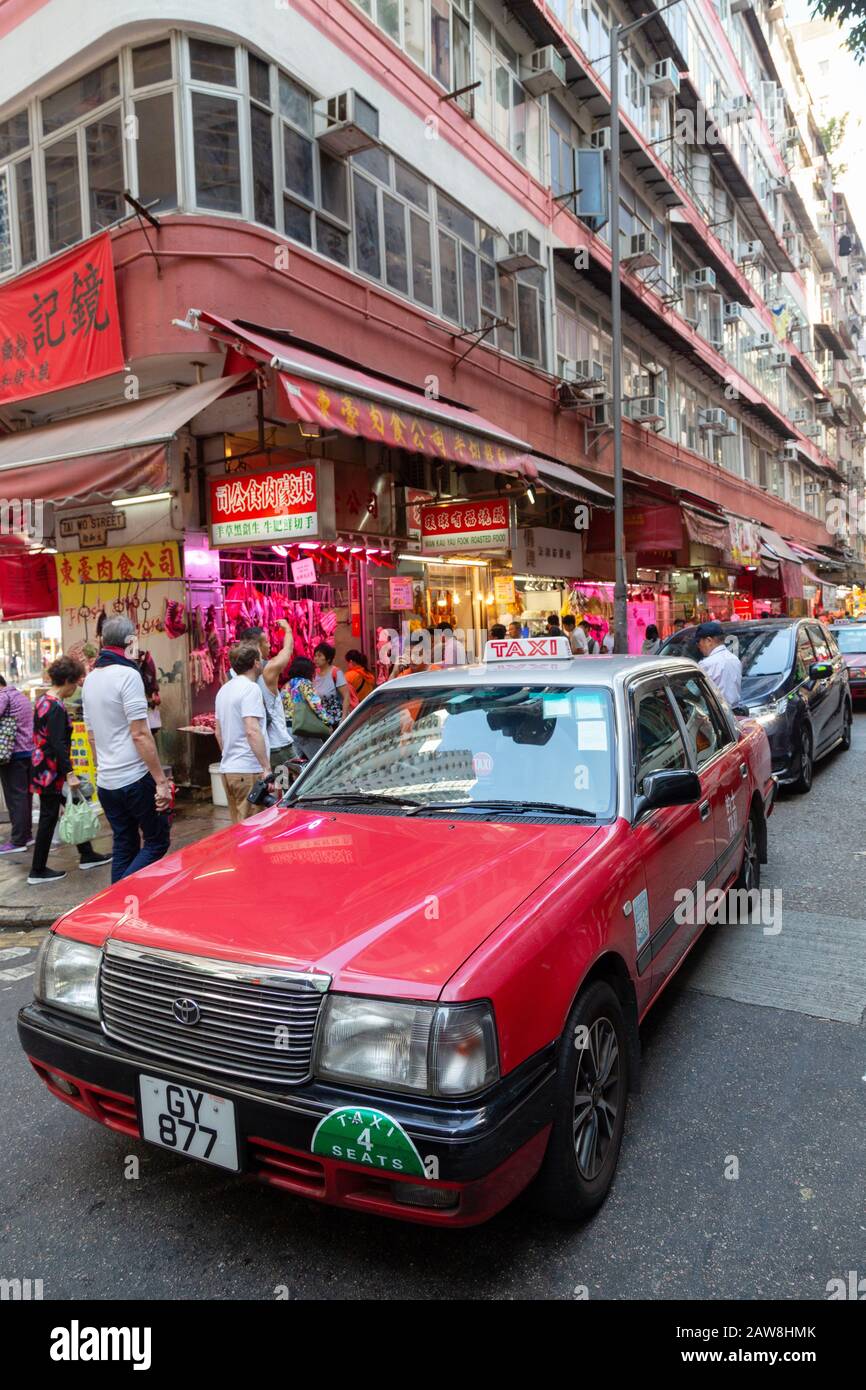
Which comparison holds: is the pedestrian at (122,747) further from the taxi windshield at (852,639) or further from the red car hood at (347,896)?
the taxi windshield at (852,639)

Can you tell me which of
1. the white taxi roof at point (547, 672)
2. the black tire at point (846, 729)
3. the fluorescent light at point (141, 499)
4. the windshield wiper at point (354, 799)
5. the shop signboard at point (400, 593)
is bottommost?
the black tire at point (846, 729)

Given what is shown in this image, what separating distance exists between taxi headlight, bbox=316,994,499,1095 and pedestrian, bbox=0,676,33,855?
6.55m

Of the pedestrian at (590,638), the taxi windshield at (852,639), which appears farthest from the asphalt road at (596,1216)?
the taxi windshield at (852,639)

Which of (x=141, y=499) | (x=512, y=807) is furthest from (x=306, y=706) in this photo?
(x=512, y=807)

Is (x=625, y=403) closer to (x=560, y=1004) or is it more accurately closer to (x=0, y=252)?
(x=0, y=252)

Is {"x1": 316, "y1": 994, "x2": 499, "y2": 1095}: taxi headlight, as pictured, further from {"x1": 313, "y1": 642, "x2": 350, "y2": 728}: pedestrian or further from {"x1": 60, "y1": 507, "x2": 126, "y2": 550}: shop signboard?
{"x1": 60, "y1": 507, "x2": 126, "y2": 550}: shop signboard

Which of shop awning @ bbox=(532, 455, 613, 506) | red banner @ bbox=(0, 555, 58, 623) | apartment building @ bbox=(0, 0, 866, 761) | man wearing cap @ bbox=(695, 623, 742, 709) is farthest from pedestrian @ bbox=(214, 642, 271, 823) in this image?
red banner @ bbox=(0, 555, 58, 623)

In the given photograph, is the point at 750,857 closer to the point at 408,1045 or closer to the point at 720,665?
the point at 720,665

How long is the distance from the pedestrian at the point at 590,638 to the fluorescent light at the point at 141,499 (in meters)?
8.77

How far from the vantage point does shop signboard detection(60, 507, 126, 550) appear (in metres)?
9.55

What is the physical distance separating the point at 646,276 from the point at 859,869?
58.5 ft

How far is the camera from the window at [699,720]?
436 cm

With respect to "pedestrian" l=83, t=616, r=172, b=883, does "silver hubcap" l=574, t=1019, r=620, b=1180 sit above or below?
below

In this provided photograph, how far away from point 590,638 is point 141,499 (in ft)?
32.5
